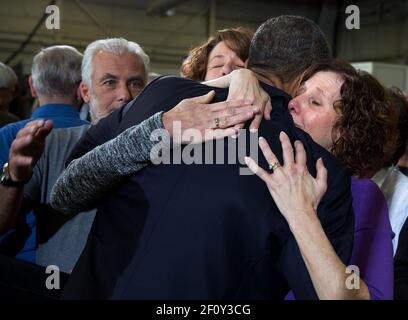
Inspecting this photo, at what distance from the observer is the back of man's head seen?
1.89 meters

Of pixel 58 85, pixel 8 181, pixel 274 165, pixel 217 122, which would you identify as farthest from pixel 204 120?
pixel 58 85

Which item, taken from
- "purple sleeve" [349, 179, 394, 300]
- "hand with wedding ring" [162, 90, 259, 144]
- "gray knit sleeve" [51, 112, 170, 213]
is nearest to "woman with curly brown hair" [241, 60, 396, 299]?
"purple sleeve" [349, 179, 394, 300]

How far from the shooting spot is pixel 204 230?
89 cm

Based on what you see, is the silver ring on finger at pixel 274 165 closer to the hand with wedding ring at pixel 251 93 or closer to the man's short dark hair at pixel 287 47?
the hand with wedding ring at pixel 251 93

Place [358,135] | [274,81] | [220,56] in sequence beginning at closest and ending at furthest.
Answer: [274,81], [358,135], [220,56]

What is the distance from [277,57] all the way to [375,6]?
313 inches

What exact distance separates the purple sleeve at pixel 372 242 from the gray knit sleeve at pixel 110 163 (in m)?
0.49

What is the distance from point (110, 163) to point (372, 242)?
58cm

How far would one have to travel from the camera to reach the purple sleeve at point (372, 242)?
1.13 metres

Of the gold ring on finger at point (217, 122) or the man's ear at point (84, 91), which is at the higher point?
the gold ring on finger at point (217, 122)

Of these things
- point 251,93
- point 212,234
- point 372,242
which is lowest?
point 372,242

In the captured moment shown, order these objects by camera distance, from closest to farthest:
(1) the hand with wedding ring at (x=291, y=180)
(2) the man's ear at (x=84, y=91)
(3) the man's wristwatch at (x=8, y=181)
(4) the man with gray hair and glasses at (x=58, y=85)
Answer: (1) the hand with wedding ring at (x=291, y=180)
(3) the man's wristwatch at (x=8, y=181)
(4) the man with gray hair and glasses at (x=58, y=85)
(2) the man's ear at (x=84, y=91)

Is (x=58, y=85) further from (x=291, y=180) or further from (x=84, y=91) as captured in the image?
(x=291, y=180)

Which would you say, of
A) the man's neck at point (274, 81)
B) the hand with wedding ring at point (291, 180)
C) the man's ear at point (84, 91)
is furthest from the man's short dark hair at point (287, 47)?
the man's ear at point (84, 91)
